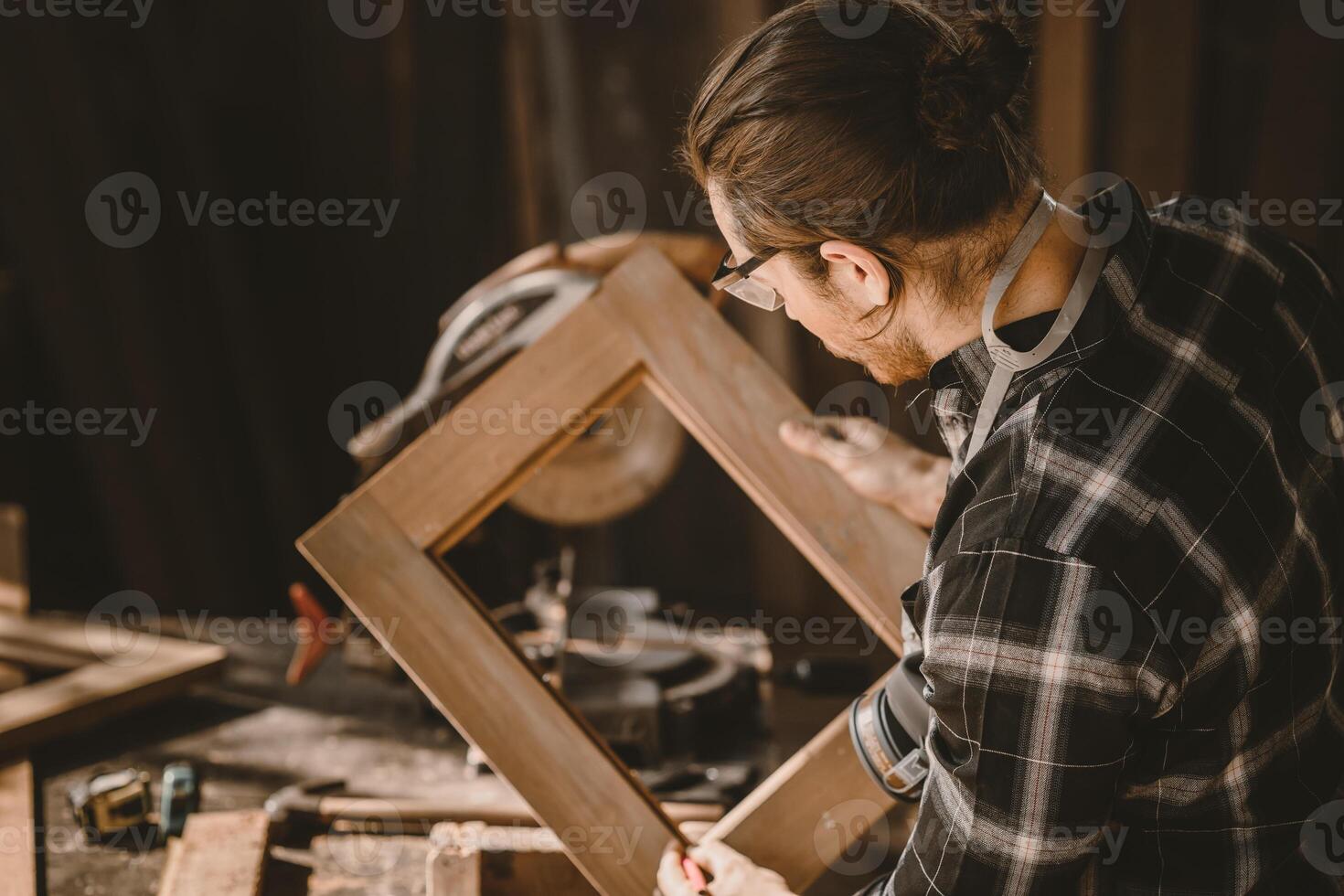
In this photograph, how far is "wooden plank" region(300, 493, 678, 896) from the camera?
4.27ft

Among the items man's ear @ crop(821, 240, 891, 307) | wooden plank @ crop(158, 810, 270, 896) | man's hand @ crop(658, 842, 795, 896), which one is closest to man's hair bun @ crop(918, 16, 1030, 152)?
man's ear @ crop(821, 240, 891, 307)

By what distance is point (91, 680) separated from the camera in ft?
6.23

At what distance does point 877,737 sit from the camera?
125 centimetres

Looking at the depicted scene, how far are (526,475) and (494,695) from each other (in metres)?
0.31

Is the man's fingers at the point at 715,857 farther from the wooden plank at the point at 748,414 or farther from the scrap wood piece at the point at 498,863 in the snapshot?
the wooden plank at the point at 748,414

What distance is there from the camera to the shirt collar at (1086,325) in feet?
2.87

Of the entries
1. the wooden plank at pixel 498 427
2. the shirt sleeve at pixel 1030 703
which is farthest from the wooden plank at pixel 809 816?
the wooden plank at pixel 498 427

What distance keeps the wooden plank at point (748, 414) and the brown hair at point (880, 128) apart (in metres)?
0.45

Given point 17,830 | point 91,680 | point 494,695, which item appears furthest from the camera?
point 91,680

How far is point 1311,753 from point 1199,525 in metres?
0.37

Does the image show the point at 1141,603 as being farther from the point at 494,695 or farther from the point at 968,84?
the point at 494,695

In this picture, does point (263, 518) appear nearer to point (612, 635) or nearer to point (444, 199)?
point (444, 199)

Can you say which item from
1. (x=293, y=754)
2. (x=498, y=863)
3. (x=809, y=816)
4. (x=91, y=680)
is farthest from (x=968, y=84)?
(x=91, y=680)

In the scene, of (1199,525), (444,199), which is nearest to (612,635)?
(1199,525)
